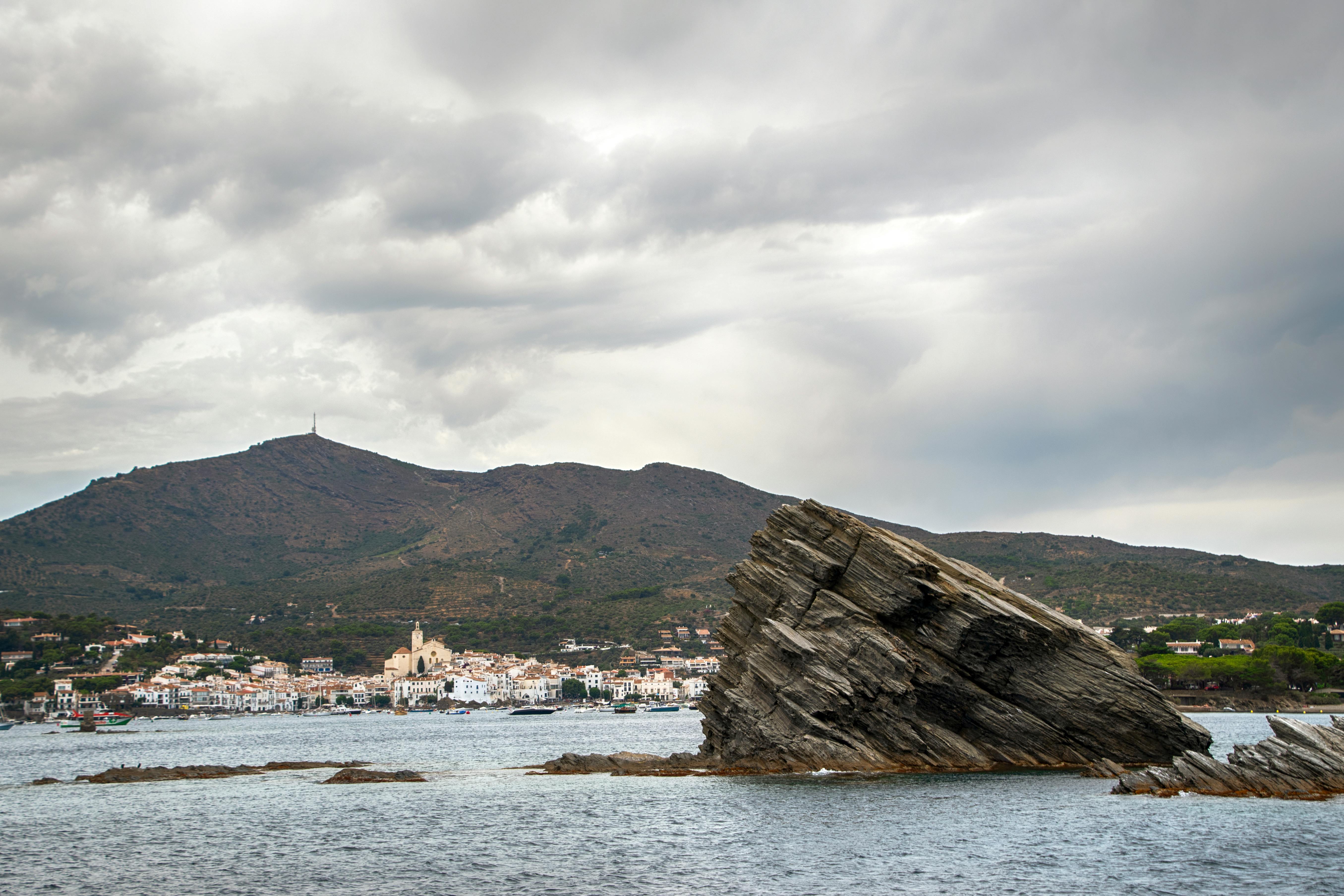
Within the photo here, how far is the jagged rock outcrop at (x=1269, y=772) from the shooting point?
4122 cm

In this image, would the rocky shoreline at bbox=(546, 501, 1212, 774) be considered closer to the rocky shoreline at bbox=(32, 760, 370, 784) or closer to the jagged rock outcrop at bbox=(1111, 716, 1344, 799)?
the jagged rock outcrop at bbox=(1111, 716, 1344, 799)

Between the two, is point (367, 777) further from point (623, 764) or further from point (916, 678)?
point (916, 678)

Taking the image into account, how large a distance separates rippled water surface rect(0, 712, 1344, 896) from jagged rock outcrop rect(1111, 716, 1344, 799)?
1.31 m

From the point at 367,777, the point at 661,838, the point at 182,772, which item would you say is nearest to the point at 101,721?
the point at 182,772

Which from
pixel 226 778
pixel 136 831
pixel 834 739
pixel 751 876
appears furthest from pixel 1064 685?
pixel 226 778

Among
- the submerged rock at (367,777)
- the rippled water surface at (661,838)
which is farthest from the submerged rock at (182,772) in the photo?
the submerged rock at (367,777)

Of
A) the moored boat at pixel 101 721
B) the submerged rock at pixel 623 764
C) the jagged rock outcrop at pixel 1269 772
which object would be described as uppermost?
the jagged rock outcrop at pixel 1269 772

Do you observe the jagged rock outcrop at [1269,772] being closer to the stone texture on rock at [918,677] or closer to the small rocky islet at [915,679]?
the small rocky islet at [915,679]

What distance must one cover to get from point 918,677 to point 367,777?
Answer: 30054 millimetres

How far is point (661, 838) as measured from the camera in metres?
39.0

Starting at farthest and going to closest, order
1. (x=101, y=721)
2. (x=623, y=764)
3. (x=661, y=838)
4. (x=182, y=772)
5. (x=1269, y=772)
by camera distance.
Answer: (x=101, y=721) < (x=182, y=772) < (x=623, y=764) < (x=1269, y=772) < (x=661, y=838)

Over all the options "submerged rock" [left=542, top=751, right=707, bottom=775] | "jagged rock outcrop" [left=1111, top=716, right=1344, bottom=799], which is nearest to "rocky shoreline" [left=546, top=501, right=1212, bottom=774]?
"submerged rock" [left=542, top=751, right=707, bottom=775]

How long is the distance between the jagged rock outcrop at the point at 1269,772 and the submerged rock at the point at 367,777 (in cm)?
3621

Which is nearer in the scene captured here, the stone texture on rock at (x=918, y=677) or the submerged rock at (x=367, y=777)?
the stone texture on rock at (x=918, y=677)
